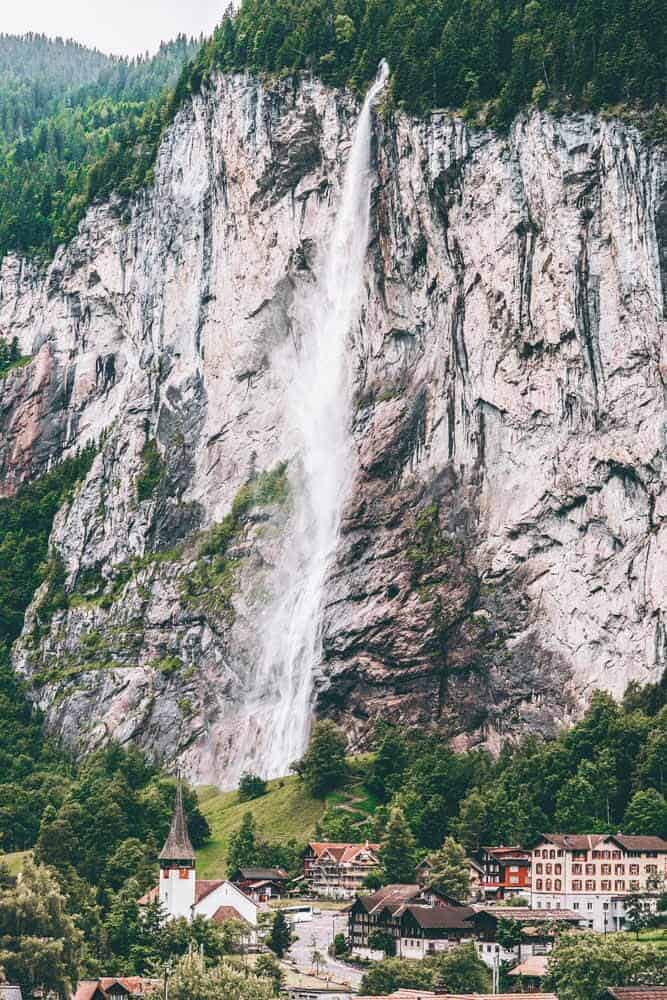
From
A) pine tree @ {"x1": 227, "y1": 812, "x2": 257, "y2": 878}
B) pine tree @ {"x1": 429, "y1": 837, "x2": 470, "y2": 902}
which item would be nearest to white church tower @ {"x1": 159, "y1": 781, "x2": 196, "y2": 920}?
pine tree @ {"x1": 429, "y1": 837, "x2": 470, "y2": 902}

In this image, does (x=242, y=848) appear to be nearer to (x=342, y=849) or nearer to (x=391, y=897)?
(x=342, y=849)

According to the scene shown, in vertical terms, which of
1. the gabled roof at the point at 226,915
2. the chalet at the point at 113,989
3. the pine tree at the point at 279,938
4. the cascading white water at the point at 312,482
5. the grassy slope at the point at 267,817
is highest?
the cascading white water at the point at 312,482

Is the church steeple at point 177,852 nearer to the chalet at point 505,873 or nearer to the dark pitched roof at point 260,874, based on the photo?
the dark pitched roof at point 260,874

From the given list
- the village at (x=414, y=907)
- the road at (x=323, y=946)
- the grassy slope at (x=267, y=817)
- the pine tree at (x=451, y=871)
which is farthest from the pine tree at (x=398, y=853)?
the grassy slope at (x=267, y=817)

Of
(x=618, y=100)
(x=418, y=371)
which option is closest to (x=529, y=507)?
(x=418, y=371)

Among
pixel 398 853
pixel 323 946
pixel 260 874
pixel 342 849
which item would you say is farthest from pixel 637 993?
pixel 260 874

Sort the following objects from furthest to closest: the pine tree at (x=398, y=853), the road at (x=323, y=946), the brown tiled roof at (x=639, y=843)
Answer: the pine tree at (x=398, y=853) < the brown tiled roof at (x=639, y=843) < the road at (x=323, y=946)
